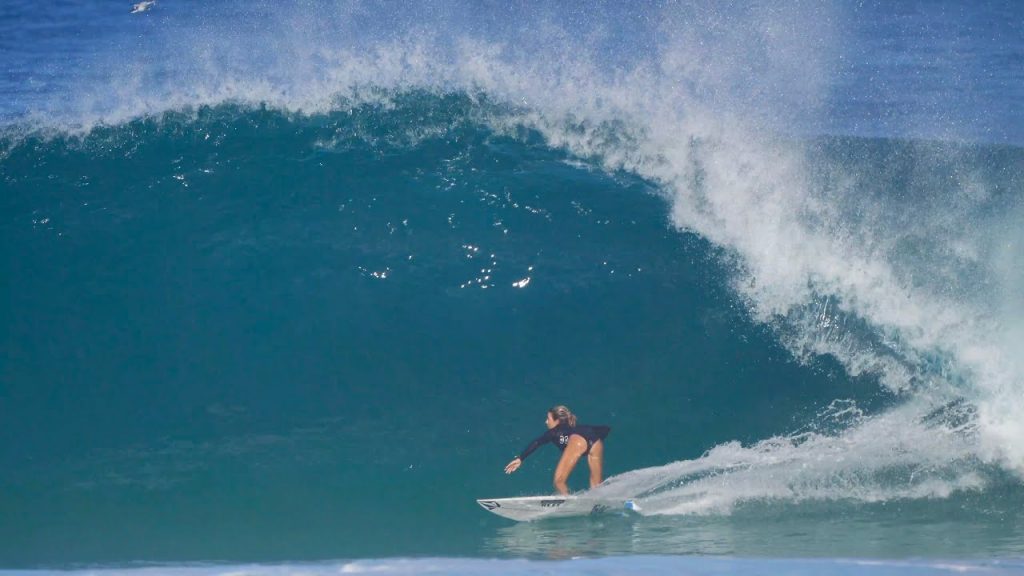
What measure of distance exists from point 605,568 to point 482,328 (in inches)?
148

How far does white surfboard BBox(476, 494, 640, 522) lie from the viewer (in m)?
7.05

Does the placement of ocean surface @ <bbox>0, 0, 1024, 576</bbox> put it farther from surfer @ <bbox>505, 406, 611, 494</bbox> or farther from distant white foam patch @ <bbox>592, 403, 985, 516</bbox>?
surfer @ <bbox>505, 406, 611, 494</bbox>

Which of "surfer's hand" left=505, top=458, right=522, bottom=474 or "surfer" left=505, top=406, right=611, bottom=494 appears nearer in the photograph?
"surfer's hand" left=505, top=458, right=522, bottom=474

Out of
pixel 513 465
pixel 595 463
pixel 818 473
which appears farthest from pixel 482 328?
pixel 818 473

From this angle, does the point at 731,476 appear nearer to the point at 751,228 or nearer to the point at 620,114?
the point at 751,228

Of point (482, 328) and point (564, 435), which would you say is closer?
point (564, 435)

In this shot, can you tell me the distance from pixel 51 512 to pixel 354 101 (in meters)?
5.53

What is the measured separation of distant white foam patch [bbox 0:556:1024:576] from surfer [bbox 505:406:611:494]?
1.84m

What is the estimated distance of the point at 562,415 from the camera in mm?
7535

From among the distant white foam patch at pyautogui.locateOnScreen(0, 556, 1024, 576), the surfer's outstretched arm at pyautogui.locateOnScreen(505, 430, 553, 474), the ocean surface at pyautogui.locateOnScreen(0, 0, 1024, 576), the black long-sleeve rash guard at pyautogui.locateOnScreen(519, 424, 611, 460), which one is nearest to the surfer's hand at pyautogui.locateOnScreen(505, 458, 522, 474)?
the surfer's outstretched arm at pyautogui.locateOnScreen(505, 430, 553, 474)

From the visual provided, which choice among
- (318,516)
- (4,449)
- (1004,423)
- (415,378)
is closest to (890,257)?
(1004,423)

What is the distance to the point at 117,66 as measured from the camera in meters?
15.7

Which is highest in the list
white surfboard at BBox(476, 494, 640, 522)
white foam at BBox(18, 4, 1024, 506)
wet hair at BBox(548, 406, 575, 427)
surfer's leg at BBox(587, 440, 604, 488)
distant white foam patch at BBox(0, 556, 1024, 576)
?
white foam at BBox(18, 4, 1024, 506)

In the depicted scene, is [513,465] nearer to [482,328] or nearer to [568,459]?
[568,459]
